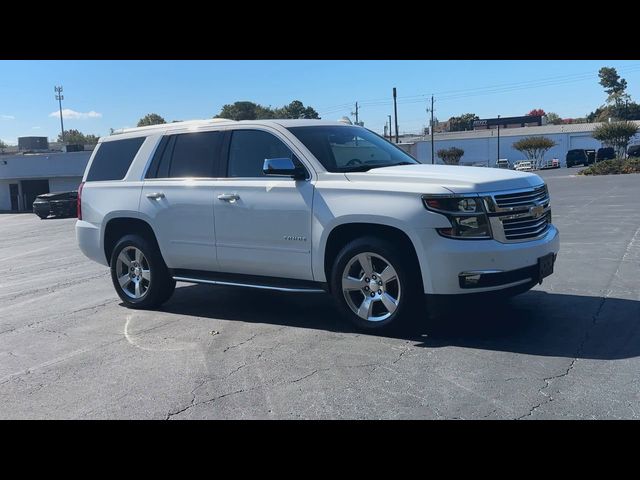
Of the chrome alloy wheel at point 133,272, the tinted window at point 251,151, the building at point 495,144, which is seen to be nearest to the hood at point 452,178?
the tinted window at point 251,151

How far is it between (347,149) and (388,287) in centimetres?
168

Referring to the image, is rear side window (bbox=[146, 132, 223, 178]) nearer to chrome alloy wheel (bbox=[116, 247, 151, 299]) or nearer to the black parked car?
chrome alloy wheel (bbox=[116, 247, 151, 299])

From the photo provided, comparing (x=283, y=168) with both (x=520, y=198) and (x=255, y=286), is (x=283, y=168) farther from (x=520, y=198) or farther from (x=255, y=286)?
(x=520, y=198)

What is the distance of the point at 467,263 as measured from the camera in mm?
5711

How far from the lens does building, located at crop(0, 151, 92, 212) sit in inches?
2010

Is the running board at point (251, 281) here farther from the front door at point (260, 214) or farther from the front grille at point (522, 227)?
the front grille at point (522, 227)

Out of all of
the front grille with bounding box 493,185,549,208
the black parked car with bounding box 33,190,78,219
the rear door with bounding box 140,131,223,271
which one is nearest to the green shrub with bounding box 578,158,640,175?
the black parked car with bounding box 33,190,78,219

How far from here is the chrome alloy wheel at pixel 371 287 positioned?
241 inches

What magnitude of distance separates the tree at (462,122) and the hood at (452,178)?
126 metres

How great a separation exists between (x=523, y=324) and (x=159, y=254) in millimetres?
4087

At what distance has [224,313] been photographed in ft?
25.1

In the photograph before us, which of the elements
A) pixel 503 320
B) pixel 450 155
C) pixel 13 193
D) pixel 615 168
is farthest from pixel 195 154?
pixel 450 155
